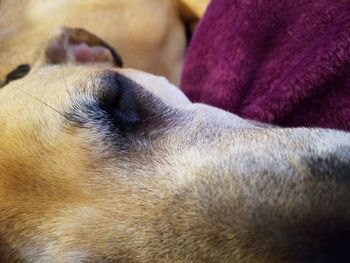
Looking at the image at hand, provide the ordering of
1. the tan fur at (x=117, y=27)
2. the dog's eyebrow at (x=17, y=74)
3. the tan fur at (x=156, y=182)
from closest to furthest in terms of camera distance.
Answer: the tan fur at (x=156, y=182) → the dog's eyebrow at (x=17, y=74) → the tan fur at (x=117, y=27)

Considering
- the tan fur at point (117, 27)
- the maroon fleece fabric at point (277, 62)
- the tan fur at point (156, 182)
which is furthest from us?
the tan fur at point (117, 27)

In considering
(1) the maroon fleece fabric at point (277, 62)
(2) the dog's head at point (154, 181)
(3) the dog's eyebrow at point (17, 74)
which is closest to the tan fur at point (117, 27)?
(3) the dog's eyebrow at point (17, 74)

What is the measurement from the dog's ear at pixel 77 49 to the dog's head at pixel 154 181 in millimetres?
456

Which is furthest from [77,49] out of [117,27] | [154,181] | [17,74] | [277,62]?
[154,181]

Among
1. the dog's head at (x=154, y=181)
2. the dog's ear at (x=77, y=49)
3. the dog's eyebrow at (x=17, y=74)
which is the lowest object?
the dog's eyebrow at (x=17, y=74)

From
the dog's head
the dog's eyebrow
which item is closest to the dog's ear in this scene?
the dog's eyebrow

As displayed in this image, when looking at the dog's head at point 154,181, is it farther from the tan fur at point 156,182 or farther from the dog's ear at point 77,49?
the dog's ear at point 77,49

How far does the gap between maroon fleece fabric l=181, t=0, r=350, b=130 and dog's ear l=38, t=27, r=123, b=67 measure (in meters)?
0.37

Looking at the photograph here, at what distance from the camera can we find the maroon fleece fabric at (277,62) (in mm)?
1573

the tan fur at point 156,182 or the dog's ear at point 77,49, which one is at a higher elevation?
the tan fur at point 156,182

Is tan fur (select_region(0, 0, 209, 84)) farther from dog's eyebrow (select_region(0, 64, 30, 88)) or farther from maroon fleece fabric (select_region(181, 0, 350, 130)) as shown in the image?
maroon fleece fabric (select_region(181, 0, 350, 130))

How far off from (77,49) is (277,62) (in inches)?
34.9

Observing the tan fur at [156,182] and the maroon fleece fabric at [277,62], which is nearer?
the tan fur at [156,182]

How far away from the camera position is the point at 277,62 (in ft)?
5.79
